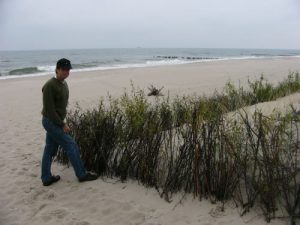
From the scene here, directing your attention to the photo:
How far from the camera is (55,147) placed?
14.4ft

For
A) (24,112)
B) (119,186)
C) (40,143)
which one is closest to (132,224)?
(119,186)

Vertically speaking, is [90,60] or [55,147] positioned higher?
[90,60]

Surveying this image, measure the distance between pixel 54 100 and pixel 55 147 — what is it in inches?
25.3

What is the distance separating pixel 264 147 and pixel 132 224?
1444 millimetres

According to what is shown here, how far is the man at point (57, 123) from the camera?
406 centimetres

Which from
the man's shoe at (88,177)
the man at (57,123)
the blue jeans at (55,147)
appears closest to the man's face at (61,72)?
the man at (57,123)

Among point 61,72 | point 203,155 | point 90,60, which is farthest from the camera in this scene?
point 90,60

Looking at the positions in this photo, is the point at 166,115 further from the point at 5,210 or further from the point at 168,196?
the point at 5,210

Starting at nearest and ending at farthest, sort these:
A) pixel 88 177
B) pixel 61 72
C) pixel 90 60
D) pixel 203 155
Result: pixel 203 155
pixel 61 72
pixel 88 177
pixel 90 60

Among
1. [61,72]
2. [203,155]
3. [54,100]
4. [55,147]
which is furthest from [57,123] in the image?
[203,155]

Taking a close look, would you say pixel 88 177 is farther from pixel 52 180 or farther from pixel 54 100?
pixel 54 100

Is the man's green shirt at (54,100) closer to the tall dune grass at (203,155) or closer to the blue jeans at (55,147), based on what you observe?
the blue jeans at (55,147)

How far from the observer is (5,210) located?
3797 mm

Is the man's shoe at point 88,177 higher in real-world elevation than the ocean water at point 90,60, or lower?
lower
